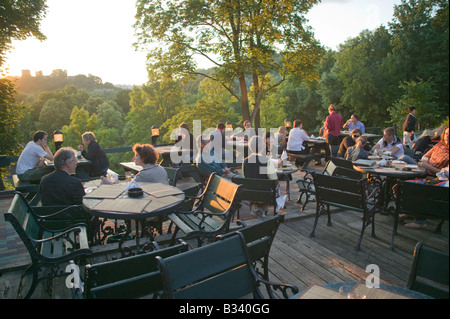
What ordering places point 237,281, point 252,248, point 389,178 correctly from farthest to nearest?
1. point 389,178
2. point 252,248
3. point 237,281

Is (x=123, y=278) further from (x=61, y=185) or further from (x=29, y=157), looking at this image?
(x=29, y=157)

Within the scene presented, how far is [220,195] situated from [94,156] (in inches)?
164

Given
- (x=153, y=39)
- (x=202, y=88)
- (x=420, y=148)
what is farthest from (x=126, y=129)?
(x=420, y=148)

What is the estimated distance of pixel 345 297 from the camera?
155 cm

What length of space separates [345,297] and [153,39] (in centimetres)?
1778

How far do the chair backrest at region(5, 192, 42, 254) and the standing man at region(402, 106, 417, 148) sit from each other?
10.3 m

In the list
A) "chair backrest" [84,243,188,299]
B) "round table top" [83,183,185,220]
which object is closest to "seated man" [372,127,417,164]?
"round table top" [83,183,185,220]

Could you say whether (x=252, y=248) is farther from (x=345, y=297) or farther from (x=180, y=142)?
(x=180, y=142)

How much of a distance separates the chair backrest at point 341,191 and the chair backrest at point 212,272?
8.12 feet

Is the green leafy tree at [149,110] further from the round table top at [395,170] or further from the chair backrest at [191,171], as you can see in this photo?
the round table top at [395,170]

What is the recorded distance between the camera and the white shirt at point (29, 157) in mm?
6059

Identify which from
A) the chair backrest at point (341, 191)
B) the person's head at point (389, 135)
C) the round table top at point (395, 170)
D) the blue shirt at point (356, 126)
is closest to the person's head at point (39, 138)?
the chair backrest at point (341, 191)

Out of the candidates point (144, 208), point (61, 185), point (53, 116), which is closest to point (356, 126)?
point (144, 208)
